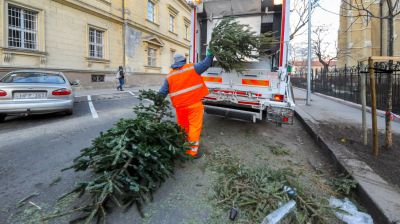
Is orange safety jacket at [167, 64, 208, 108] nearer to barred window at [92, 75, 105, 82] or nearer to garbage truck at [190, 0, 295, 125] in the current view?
garbage truck at [190, 0, 295, 125]

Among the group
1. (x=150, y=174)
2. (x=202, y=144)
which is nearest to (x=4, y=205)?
(x=150, y=174)

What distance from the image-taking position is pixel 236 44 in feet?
13.6

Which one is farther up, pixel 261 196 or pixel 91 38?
pixel 91 38

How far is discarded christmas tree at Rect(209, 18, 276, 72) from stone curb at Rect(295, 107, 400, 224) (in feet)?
7.46

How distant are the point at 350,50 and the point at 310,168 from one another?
32.2 m

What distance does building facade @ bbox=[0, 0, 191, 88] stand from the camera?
1090 centimetres

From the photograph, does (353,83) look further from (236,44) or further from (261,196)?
(261,196)

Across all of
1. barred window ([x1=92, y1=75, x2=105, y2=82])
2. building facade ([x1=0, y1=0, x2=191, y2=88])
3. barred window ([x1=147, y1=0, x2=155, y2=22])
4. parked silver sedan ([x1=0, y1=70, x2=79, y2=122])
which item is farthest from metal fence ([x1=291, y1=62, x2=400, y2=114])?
barred window ([x1=147, y1=0, x2=155, y2=22])

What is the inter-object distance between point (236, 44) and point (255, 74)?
36.5 inches

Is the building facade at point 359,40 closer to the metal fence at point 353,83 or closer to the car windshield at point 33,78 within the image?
the metal fence at point 353,83

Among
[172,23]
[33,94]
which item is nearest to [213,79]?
[33,94]

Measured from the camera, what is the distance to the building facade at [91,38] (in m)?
10.9

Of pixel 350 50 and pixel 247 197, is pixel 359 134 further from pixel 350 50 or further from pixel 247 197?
pixel 350 50

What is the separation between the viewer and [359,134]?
5062 mm
